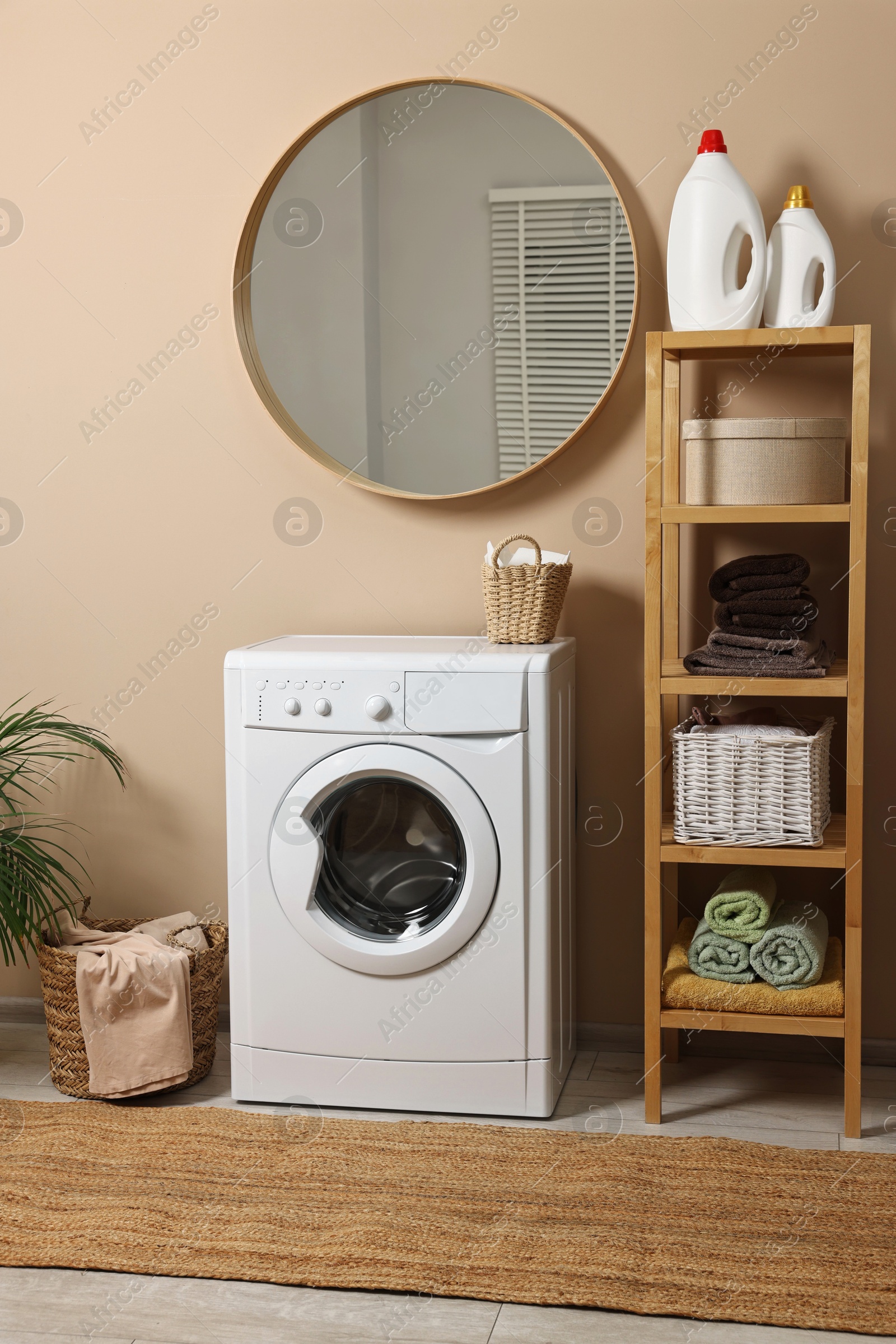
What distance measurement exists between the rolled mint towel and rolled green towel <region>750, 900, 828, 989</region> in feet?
1.93

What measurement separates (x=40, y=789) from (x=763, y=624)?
63.7 inches

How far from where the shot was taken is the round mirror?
2.23 m

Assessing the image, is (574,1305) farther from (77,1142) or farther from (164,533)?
(164,533)

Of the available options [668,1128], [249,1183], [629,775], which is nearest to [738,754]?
[629,775]

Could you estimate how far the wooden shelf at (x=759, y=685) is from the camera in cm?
190

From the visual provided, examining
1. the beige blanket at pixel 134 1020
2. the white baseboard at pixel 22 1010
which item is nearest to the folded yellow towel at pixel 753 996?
the beige blanket at pixel 134 1020

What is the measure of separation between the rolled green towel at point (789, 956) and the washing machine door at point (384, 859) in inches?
19.1

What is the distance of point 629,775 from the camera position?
7.59 feet

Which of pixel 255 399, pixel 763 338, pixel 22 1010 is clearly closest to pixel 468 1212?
pixel 22 1010

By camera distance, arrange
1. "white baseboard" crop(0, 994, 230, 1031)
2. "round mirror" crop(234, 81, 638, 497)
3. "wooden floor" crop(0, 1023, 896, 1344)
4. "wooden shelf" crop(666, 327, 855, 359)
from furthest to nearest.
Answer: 1. "white baseboard" crop(0, 994, 230, 1031)
2. "round mirror" crop(234, 81, 638, 497)
3. "wooden shelf" crop(666, 327, 855, 359)
4. "wooden floor" crop(0, 1023, 896, 1344)

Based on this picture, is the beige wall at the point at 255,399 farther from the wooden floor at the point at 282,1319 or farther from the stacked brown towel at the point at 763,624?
the wooden floor at the point at 282,1319

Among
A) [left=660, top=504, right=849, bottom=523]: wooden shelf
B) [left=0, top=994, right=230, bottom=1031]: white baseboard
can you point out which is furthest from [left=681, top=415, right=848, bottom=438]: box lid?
[left=0, top=994, right=230, bottom=1031]: white baseboard

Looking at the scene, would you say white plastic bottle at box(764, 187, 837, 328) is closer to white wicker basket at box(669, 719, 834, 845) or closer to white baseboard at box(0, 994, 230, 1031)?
white wicker basket at box(669, 719, 834, 845)

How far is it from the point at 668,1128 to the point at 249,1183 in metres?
0.73
